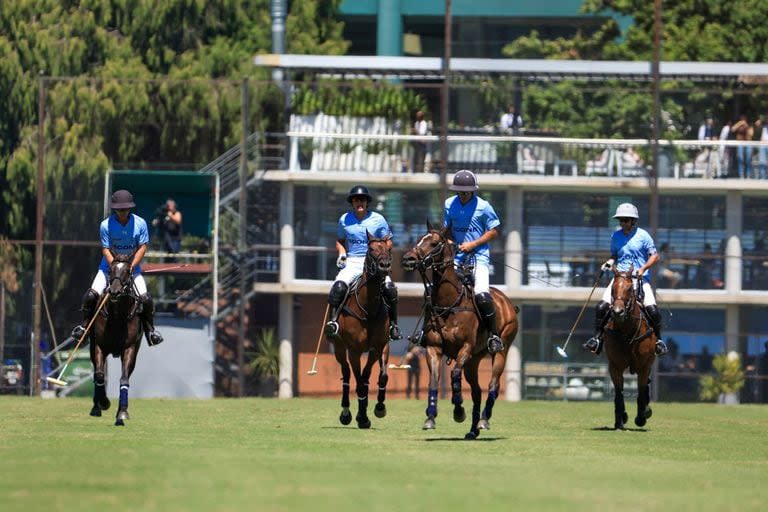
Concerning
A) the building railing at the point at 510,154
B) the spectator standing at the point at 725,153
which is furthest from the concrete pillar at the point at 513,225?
the spectator standing at the point at 725,153

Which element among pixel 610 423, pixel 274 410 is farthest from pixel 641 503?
pixel 274 410

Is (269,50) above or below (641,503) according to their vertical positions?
above

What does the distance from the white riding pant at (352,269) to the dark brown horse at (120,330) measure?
271cm

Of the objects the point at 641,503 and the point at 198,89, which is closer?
the point at 641,503

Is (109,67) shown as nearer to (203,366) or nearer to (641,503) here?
(203,366)

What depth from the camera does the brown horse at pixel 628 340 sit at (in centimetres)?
2838

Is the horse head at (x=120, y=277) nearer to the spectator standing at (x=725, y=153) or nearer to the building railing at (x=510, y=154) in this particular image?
the building railing at (x=510, y=154)

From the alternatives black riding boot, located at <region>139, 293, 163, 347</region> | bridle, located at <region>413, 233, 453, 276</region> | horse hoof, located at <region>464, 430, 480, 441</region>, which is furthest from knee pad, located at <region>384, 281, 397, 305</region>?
black riding boot, located at <region>139, 293, 163, 347</region>

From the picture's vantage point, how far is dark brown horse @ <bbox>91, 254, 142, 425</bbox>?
87.5ft

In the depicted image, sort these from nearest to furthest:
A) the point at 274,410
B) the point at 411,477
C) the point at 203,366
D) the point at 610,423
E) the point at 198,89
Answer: the point at 411,477 → the point at 610,423 → the point at 274,410 → the point at 203,366 → the point at 198,89

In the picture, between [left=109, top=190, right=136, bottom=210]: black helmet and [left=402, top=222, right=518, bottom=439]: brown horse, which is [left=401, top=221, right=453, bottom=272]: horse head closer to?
[left=402, top=222, right=518, bottom=439]: brown horse

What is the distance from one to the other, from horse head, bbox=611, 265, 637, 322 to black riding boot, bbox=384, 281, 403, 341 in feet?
11.5

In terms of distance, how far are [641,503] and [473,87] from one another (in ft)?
125

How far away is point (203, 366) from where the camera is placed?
172ft
